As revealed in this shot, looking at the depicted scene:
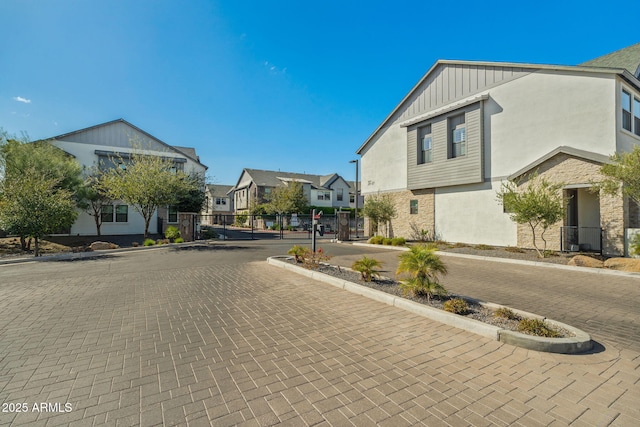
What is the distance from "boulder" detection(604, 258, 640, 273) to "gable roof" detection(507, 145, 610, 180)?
4.18m

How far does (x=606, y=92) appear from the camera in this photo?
12.1 meters

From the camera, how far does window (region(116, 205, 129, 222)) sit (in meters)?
25.1

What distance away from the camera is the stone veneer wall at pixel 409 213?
1908 cm

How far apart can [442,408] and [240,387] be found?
6.86 feet

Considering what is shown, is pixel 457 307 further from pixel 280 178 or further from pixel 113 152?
pixel 280 178

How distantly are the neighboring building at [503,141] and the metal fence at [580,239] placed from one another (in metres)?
0.06

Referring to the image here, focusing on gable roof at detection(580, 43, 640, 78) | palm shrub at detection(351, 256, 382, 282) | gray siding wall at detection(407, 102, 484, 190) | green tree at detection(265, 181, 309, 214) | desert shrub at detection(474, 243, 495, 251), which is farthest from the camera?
green tree at detection(265, 181, 309, 214)

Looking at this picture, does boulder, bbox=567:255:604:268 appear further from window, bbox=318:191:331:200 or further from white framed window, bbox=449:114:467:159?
window, bbox=318:191:331:200

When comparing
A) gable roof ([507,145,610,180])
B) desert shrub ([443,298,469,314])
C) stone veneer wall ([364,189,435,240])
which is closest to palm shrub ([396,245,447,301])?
desert shrub ([443,298,469,314])

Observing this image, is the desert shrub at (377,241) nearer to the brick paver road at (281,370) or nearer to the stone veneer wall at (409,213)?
the stone veneer wall at (409,213)

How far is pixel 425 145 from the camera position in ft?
63.9

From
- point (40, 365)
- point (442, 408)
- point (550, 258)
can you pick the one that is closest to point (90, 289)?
point (40, 365)

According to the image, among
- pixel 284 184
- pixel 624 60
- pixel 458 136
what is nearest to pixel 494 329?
pixel 458 136

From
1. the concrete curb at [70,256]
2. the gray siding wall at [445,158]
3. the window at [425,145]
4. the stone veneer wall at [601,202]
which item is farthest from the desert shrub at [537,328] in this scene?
the concrete curb at [70,256]
